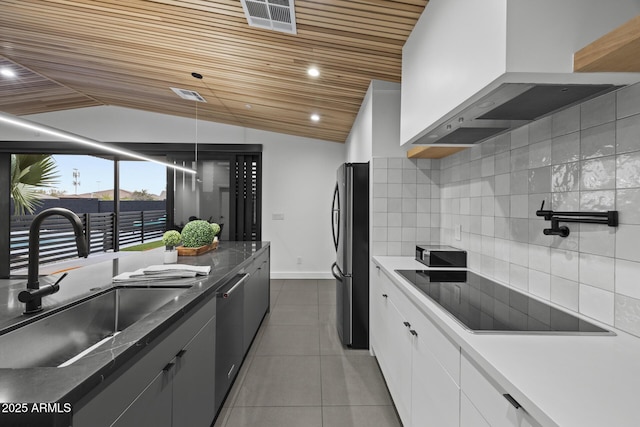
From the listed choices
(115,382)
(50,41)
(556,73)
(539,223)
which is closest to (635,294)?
(539,223)

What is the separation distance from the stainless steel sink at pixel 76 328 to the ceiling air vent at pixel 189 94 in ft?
11.1

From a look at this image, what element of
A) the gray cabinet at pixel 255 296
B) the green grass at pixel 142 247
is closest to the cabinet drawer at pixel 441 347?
the gray cabinet at pixel 255 296

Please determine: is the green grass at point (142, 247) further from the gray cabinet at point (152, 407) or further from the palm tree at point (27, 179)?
the gray cabinet at point (152, 407)

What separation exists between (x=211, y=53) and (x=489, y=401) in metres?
3.23

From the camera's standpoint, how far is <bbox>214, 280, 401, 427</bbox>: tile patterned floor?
1.97 meters

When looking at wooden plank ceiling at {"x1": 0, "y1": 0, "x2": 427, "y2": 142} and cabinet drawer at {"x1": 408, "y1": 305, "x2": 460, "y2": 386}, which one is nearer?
cabinet drawer at {"x1": 408, "y1": 305, "x2": 460, "y2": 386}

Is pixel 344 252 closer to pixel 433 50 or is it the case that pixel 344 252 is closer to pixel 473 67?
pixel 433 50

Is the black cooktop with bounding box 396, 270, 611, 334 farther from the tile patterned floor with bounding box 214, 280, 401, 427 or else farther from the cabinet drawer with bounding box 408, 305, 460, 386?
the tile patterned floor with bounding box 214, 280, 401, 427

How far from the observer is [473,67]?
3.85 feet

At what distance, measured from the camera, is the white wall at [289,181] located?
5746 mm

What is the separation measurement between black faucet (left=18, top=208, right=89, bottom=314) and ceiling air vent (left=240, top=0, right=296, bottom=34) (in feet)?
5.43

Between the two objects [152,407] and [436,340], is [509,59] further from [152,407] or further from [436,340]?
[152,407]

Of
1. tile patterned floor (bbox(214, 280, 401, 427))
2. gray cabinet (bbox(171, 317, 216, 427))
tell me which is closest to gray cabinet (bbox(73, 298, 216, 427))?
gray cabinet (bbox(171, 317, 216, 427))

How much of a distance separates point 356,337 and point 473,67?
2449 mm
